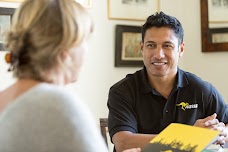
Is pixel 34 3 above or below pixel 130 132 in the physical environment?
above

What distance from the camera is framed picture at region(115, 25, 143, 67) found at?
10.2 feet

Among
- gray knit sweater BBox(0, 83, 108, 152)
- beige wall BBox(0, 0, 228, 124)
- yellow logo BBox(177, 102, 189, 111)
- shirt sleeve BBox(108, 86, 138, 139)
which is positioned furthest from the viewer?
beige wall BBox(0, 0, 228, 124)

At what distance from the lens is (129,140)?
1871 millimetres

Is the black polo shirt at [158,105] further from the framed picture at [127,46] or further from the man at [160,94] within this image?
the framed picture at [127,46]

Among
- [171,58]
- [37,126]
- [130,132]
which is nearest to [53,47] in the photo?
[37,126]

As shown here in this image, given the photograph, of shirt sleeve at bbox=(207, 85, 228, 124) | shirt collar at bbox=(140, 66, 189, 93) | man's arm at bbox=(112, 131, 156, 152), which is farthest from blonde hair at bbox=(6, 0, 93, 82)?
shirt sleeve at bbox=(207, 85, 228, 124)

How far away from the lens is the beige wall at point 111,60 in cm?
302

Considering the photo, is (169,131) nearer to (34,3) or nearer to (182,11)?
(34,3)

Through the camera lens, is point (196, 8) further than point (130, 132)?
Yes

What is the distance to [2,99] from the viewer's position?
1229 mm

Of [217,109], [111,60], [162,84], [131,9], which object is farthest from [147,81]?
[131,9]

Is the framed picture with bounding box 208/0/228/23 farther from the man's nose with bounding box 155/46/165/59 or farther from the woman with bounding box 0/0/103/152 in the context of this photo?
the woman with bounding box 0/0/103/152

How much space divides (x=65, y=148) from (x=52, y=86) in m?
0.16

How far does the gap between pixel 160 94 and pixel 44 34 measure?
122cm
